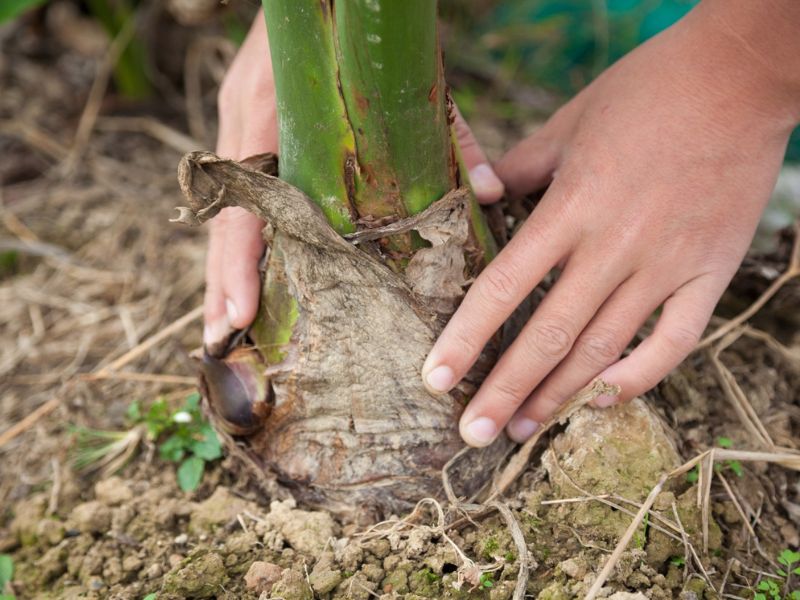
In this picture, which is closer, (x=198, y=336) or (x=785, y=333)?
(x=785, y=333)

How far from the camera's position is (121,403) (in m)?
1.65

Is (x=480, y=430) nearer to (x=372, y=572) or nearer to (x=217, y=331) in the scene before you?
(x=372, y=572)

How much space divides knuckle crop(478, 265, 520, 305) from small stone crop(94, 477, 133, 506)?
750mm

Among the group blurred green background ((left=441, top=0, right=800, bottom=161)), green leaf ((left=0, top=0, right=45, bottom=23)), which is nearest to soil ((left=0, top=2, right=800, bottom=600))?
green leaf ((left=0, top=0, right=45, bottom=23))

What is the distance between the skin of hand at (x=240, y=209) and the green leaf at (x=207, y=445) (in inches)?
7.3

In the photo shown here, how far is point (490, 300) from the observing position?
115 cm

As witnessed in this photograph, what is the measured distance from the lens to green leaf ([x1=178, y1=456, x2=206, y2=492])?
1.39 meters

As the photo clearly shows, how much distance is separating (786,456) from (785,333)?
0.55 metres

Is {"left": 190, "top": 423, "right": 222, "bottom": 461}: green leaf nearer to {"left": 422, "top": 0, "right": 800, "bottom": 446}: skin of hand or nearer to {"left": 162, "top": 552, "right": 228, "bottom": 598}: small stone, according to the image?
{"left": 162, "top": 552, "right": 228, "bottom": 598}: small stone

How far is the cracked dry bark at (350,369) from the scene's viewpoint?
1099 mm

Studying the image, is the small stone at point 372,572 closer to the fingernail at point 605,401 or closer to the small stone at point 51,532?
the fingernail at point 605,401

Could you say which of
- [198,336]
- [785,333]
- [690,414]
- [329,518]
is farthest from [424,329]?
[785,333]

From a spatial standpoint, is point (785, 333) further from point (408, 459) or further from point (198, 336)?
point (198, 336)

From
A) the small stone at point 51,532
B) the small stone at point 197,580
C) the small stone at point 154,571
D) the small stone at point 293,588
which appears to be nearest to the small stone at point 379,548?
the small stone at point 293,588
